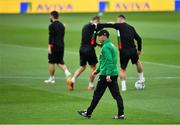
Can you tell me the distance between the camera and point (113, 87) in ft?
60.0

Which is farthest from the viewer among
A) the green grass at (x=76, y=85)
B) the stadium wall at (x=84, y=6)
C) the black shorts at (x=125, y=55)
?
the stadium wall at (x=84, y=6)

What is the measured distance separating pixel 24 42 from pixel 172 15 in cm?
1640

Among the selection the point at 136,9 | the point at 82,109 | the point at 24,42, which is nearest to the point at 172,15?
Result: the point at 136,9

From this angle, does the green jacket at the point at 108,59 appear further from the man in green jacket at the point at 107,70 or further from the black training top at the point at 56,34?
the black training top at the point at 56,34

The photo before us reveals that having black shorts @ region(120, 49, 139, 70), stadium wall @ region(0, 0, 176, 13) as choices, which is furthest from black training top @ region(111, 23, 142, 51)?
stadium wall @ region(0, 0, 176, 13)

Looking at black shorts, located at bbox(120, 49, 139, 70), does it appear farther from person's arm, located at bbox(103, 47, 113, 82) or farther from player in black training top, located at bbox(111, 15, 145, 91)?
person's arm, located at bbox(103, 47, 113, 82)

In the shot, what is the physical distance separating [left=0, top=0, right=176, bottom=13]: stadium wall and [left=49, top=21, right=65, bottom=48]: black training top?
30.6 meters

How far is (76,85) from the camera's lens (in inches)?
971

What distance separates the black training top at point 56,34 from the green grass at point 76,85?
1.35 meters

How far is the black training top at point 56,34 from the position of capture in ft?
79.8

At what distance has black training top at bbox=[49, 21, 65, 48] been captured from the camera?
24.3 meters

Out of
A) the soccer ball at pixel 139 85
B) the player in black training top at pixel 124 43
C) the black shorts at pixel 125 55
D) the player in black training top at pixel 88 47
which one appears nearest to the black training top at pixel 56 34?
the player in black training top at pixel 88 47

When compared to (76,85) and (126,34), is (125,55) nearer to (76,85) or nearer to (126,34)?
(126,34)

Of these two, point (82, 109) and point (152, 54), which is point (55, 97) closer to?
point (82, 109)
